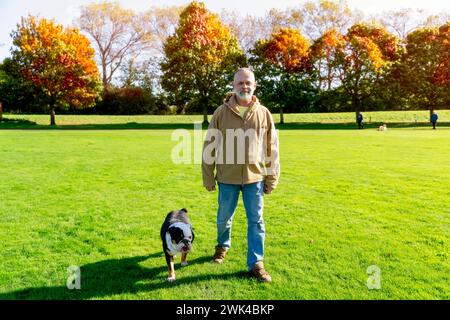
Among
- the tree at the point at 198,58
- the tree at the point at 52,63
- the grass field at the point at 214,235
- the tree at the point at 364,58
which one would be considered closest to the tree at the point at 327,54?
the tree at the point at 364,58

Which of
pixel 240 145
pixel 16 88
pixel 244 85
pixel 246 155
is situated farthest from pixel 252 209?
pixel 16 88

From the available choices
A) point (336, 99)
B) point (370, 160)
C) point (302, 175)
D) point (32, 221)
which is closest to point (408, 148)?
point (370, 160)

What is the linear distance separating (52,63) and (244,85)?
39.0 m

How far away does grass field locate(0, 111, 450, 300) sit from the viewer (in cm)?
458

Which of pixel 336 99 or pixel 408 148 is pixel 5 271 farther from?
pixel 336 99

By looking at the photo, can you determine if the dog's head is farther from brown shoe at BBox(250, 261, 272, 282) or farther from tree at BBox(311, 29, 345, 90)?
tree at BBox(311, 29, 345, 90)

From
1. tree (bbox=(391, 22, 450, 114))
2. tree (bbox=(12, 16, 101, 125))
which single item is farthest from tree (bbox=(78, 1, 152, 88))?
tree (bbox=(391, 22, 450, 114))

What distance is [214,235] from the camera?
20.9ft

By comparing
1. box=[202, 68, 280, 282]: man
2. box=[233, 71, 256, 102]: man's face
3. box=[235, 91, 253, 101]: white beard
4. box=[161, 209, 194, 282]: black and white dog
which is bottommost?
box=[161, 209, 194, 282]: black and white dog

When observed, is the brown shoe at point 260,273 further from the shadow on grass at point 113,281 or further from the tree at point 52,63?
the tree at point 52,63

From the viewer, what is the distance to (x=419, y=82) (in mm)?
41594

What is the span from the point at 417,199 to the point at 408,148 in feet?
35.6

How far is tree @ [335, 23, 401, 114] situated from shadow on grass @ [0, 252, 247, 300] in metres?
38.5

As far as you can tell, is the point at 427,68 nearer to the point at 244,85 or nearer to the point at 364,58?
the point at 364,58
